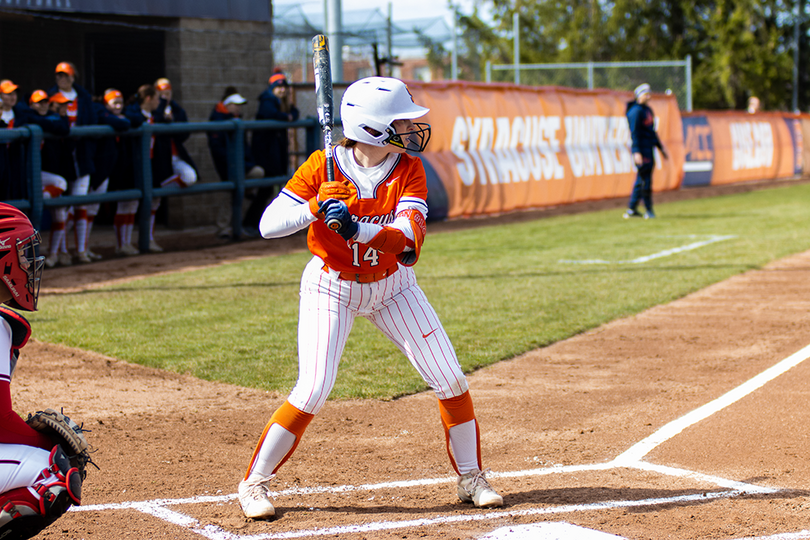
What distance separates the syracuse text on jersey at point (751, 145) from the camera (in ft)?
78.2

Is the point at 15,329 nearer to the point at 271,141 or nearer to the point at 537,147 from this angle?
the point at 271,141

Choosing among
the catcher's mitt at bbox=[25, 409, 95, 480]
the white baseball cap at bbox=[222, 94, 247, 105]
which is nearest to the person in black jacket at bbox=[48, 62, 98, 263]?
the white baseball cap at bbox=[222, 94, 247, 105]

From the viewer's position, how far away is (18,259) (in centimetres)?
290

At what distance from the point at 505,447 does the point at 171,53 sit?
12.2 metres

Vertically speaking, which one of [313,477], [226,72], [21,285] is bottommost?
[313,477]

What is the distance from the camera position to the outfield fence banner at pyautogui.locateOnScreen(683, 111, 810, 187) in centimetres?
2238

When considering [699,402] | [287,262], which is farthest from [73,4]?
[699,402]

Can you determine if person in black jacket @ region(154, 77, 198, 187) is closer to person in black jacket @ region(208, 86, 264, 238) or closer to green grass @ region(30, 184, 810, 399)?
person in black jacket @ region(208, 86, 264, 238)

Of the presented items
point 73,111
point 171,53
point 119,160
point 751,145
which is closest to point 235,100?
point 119,160

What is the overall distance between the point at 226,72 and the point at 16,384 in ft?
34.7

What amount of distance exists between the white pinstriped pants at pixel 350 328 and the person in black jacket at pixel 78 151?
7.75 metres

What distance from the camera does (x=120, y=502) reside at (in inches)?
152

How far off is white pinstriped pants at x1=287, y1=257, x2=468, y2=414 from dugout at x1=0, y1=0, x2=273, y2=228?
10.9 m

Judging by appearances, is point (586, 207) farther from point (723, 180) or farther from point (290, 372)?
point (290, 372)
